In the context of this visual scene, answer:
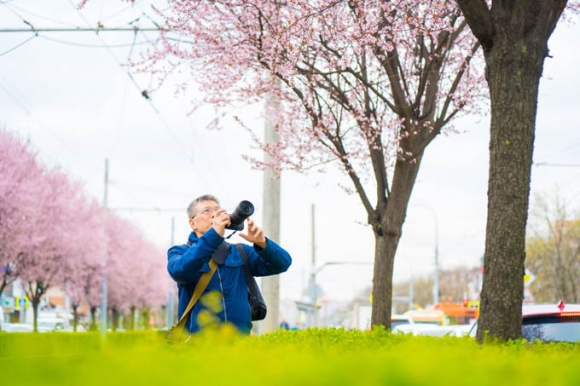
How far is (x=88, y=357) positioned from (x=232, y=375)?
307 mm

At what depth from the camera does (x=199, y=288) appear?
5648 millimetres

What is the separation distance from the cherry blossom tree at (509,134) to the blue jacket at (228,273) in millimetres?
1509

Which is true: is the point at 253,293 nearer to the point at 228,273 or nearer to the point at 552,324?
the point at 228,273

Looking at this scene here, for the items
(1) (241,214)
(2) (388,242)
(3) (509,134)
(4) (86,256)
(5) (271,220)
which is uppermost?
(4) (86,256)

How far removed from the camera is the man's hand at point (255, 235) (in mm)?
5699

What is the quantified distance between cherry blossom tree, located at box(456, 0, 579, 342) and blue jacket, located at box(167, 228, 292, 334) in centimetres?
151

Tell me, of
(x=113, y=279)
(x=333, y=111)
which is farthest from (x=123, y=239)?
(x=333, y=111)

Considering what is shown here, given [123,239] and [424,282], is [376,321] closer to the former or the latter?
[123,239]

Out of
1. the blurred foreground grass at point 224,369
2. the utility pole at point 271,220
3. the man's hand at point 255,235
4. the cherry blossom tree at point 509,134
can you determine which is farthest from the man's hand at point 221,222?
the utility pole at point 271,220

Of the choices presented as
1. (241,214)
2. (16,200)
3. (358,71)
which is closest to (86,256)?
(16,200)

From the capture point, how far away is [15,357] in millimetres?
1633

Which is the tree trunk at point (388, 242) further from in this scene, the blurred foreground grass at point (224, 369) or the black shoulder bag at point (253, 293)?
the blurred foreground grass at point (224, 369)

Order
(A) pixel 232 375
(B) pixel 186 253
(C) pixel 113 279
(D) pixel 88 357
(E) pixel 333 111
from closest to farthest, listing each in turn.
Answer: (A) pixel 232 375 → (D) pixel 88 357 → (B) pixel 186 253 → (E) pixel 333 111 → (C) pixel 113 279

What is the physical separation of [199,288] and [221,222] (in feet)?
1.45
